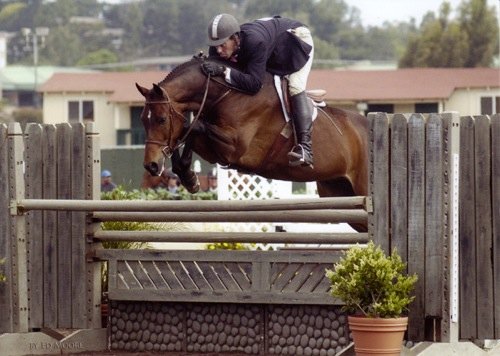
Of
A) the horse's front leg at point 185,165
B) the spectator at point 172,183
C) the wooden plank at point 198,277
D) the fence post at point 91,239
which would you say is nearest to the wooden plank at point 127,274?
the fence post at point 91,239

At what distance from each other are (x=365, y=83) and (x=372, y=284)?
47.1 meters

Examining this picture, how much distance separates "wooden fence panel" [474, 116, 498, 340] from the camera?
305 inches

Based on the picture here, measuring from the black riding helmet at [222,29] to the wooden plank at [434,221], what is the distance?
7.64 feet

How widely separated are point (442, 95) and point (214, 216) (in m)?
40.9

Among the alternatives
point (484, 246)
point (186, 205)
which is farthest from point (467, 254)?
point (186, 205)

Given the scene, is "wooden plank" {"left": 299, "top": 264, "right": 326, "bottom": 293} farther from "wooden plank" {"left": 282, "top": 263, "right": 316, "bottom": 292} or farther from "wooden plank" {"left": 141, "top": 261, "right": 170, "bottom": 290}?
"wooden plank" {"left": 141, "top": 261, "right": 170, "bottom": 290}

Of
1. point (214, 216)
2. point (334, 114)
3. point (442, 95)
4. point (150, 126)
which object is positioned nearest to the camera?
point (214, 216)

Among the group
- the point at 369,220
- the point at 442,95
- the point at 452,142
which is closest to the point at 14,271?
the point at 369,220

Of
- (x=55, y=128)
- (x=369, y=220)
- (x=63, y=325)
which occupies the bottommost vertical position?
(x=63, y=325)

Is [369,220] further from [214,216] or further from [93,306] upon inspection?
[93,306]

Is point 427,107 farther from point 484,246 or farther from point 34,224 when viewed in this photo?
point 484,246

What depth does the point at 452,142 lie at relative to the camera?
7590 mm

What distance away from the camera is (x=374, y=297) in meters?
7.33

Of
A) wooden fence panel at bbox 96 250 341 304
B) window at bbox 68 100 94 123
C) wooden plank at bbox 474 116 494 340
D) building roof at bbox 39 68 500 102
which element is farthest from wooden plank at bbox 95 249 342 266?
window at bbox 68 100 94 123
